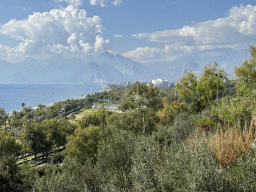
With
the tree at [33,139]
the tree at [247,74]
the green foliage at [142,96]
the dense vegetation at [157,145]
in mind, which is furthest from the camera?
the tree at [33,139]

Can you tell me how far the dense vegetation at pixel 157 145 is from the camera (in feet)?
9.77

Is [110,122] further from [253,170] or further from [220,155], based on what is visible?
[253,170]

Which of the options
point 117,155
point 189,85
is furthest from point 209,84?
point 117,155

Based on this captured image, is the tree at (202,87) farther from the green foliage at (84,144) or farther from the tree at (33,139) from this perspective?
the tree at (33,139)

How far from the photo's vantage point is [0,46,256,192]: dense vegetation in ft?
9.77

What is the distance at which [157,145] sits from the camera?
5.13 m

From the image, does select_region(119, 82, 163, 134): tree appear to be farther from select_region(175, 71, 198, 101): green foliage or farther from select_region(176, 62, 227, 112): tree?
select_region(175, 71, 198, 101): green foliage

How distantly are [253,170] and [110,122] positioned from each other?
17119 millimetres

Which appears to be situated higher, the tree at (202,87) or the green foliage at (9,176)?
the tree at (202,87)

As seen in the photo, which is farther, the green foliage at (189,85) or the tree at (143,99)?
the green foliage at (189,85)

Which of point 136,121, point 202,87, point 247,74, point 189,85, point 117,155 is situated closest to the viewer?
point 117,155

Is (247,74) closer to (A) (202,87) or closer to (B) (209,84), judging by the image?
(B) (209,84)

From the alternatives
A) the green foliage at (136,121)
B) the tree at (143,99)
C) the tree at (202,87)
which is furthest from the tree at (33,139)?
the tree at (202,87)

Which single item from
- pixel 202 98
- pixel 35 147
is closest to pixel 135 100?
pixel 202 98
